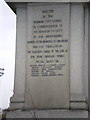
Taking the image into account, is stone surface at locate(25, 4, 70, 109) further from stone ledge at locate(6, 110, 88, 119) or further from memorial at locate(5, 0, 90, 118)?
stone ledge at locate(6, 110, 88, 119)

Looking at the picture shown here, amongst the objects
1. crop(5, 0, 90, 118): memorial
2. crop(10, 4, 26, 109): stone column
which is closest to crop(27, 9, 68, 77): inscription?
crop(5, 0, 90, 118): memorial

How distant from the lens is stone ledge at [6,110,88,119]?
738 centimetres

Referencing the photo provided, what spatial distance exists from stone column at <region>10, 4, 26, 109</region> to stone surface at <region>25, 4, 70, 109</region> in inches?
6.5

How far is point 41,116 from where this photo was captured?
7.49 m

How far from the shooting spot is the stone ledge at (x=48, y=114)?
24.2ft

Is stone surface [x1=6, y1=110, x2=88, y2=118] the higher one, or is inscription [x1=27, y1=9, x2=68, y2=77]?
inscription [x1=27, y1=9, x2=68, y2=77]

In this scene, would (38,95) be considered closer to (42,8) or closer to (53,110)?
(53,110)

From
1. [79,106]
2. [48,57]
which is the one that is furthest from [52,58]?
[79,106]

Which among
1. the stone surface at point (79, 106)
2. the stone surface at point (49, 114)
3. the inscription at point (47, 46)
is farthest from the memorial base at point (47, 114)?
the inscription at point (47, 46)

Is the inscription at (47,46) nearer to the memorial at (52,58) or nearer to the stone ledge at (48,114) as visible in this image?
the memorial at (52,58)

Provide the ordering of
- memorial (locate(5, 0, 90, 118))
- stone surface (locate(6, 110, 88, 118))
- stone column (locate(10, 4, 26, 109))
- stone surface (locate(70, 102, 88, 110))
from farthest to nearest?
stone column (locate(10, 4, 26, 109)) → memorial (locate(5, 0, 90, 118)) → stone surface (locate(70, 102, 88, 110)) → stone surface (locate(6, 110, 88, 118))

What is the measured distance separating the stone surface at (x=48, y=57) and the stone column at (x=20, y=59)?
16 cm

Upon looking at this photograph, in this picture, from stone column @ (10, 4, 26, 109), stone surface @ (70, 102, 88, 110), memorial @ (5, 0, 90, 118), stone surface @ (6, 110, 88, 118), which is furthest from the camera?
stone column @ (10, 4, 26, 109)

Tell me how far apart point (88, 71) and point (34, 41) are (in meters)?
1.42
